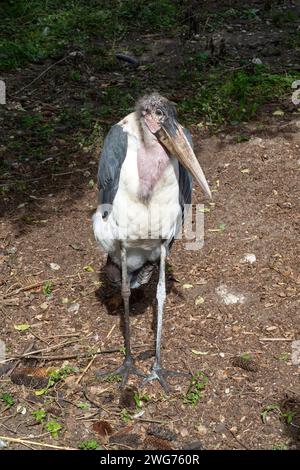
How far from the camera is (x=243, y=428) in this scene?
3.55 m

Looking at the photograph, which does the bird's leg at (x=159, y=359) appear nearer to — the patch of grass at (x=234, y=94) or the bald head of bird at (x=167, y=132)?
the bald head of bird at (x=167, y=132)

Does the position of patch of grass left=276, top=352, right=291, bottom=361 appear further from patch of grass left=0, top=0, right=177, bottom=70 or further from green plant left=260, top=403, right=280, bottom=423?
patch of grass left=0, top=0, right=177, bottom=70

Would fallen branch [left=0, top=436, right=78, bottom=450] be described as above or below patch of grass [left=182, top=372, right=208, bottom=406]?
above

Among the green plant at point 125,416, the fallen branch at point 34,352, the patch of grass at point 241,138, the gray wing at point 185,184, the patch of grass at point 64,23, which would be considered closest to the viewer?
the green plant at point 125,416

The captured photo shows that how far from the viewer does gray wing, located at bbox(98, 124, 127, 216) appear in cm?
366

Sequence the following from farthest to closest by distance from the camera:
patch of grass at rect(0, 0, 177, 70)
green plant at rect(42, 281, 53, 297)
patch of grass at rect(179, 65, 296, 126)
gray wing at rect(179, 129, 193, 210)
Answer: patch of grass at rect(0, 0, 177, 70)
patch of grass at rect(179, 65, 296, 126)
green plant at rect(42, 281, 53, 297)
gray wing at rect(179, 129, 193, 210)

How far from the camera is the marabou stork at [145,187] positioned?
3.57 m

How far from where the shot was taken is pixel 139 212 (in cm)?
368

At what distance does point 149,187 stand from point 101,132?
9.29 ft

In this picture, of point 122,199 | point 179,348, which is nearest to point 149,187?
point 122,199

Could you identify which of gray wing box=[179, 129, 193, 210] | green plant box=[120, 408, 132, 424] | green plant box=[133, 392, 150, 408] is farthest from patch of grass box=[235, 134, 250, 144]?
green plant box=[120, 408, 132, 424]

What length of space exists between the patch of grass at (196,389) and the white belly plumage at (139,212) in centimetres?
77

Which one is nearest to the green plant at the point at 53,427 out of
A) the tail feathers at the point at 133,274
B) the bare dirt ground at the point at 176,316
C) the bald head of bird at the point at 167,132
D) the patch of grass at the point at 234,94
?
the bare dirt ground at the point at 176,316

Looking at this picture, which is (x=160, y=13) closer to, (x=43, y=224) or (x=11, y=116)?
(x=11, y=116)
